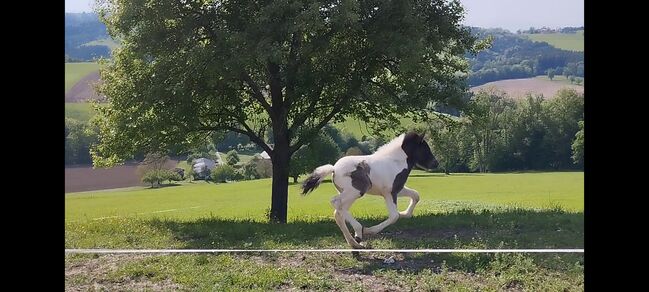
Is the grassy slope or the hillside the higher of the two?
the hillside

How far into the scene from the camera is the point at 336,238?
9422 millimetres

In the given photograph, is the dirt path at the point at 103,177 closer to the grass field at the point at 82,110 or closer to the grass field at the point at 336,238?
the grass field at the point at 336,238

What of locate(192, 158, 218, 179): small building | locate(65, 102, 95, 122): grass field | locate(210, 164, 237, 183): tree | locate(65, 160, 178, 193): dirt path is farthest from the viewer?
locate(65, 160, 178, 193): dirt path

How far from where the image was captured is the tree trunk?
41.5 feet

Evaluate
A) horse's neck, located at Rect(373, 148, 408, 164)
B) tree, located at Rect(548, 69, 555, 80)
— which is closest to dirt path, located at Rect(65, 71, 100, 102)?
horse's neck, located at Rect(373, 148, 408, 164)

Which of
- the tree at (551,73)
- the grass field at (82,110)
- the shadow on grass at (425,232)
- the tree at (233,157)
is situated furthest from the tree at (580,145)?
the tree at (551,73)

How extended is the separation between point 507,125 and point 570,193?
9.04 ft

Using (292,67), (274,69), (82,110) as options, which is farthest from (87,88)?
(292,67)

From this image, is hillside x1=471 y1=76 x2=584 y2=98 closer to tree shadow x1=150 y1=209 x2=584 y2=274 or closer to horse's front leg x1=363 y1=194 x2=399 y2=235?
tree shadow x1=150 y1=209 x2=584 y2=274

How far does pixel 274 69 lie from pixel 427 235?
4848 mm

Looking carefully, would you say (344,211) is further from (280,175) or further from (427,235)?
(280,175)

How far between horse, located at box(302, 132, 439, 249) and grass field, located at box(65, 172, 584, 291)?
1.59 feet

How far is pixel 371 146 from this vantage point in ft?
42.4

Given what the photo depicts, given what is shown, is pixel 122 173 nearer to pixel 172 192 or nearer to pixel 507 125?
pixel 172 192
